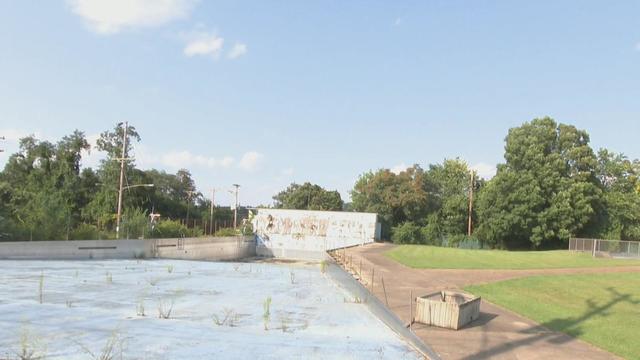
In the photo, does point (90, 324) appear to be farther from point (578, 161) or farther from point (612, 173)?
point (612, 173)

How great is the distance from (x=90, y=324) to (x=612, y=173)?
2451 inches

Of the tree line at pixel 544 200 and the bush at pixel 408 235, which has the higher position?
the tree line at pixel 544 200

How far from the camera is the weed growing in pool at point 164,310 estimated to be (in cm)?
1061

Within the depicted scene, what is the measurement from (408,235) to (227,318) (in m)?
49.7

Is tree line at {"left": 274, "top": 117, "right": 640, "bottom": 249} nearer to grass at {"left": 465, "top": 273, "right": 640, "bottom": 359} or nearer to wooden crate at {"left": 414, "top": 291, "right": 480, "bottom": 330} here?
grass at {"left": 465, "top": 273, "right": 640, "bottom": 359}

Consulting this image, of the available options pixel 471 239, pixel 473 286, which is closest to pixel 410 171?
pixel 471 239

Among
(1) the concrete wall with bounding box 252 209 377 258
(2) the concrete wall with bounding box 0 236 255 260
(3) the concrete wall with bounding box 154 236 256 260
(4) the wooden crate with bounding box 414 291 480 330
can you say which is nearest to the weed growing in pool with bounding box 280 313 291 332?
(4) the wooden crate with bounding box 414 291 480 330

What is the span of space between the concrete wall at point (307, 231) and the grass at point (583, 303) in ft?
113

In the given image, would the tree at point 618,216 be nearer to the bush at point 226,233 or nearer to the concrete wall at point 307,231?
the concrete wall at point 307,231

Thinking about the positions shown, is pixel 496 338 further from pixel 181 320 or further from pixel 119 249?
pixel 119 249

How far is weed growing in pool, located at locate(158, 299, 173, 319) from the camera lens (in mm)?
10611

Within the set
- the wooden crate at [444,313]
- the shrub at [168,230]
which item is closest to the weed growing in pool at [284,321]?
the wooden crate at [444,313]

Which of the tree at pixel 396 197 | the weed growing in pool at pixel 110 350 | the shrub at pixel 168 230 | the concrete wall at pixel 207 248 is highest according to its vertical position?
the tree at pixel 396 197

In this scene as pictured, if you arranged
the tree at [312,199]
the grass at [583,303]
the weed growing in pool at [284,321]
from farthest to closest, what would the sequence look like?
the tree at [312,199] → the grass at [583,303] → the weed growing in pool at [284,321]
